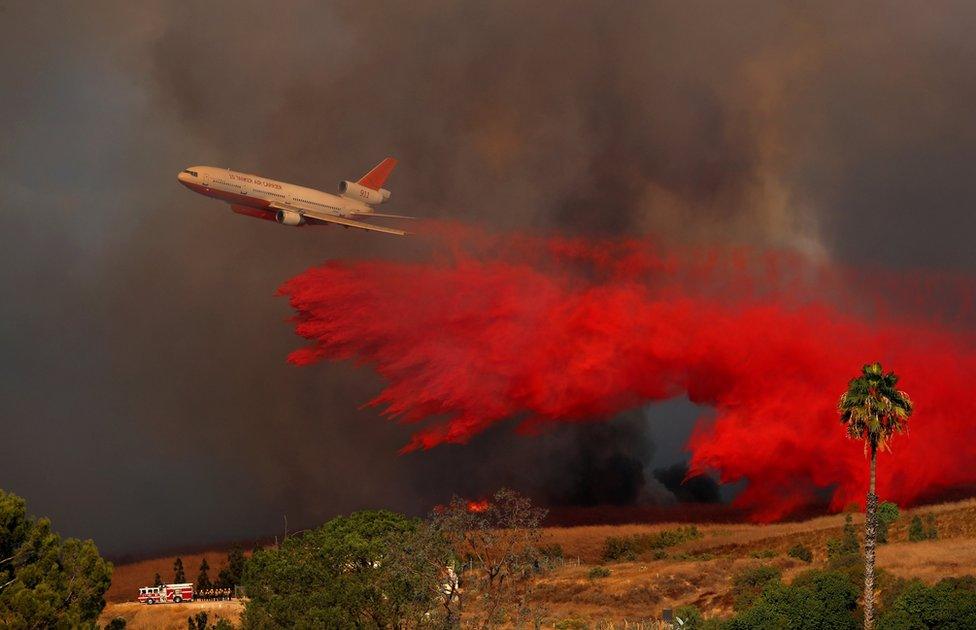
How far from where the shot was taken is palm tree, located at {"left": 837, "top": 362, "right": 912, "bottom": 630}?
10169 centimetres

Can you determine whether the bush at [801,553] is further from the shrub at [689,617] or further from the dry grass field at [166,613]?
the dry grass field at [166,613]

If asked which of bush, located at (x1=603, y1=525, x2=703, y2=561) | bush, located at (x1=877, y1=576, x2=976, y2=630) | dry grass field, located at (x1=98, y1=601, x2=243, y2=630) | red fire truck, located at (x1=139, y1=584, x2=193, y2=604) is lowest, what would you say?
bush, located at (x1=877, y1=576, x2=976, y2=630)

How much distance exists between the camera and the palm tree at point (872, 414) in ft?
334

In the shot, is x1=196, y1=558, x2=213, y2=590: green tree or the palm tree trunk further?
x1=196, y1=558, x2=213, y2=590: green tree

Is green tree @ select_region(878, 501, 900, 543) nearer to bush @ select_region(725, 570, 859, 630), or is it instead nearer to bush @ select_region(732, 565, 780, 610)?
bush @ select_region(732, 565, 780, 610)

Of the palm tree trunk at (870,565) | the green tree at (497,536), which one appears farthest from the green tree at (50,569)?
the palm tree trunk at (870,565)

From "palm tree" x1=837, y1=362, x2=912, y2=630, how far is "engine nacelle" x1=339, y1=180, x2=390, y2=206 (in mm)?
57089

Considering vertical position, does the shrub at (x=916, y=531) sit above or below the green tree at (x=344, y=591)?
above

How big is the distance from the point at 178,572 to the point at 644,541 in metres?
42.5

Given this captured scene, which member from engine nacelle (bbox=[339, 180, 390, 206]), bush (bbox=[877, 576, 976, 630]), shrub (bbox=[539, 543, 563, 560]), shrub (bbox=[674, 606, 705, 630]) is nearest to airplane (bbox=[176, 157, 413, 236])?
engine nacelle (bbox=[339, 180, 390, 206])

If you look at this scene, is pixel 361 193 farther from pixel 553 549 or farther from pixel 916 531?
pixel 916 531

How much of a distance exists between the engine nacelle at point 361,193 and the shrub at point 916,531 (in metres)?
53.4

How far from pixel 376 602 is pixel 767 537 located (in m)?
52.2

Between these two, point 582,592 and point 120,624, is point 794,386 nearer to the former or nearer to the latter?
point 582,592
